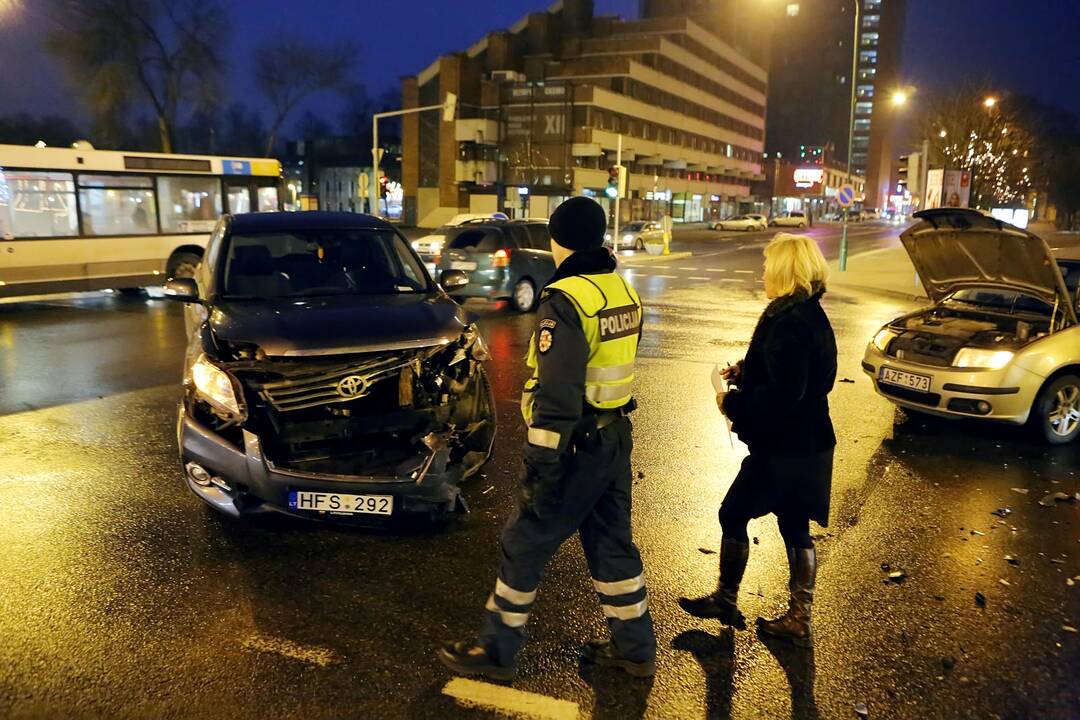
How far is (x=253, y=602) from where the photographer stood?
3.89 meters

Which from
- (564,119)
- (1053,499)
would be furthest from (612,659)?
(564,119)

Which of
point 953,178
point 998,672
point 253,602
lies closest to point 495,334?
point 253,602

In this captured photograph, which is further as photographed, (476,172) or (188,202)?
(476,172)

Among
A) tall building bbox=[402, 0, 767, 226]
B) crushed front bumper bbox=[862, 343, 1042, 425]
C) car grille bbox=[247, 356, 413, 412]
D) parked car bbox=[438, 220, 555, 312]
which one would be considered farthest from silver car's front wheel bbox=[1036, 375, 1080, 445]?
tall building bbox=[402, 0, 767, 226]

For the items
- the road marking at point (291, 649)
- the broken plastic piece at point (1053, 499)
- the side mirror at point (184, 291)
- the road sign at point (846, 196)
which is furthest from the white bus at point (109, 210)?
the road sign at point (846, 196)

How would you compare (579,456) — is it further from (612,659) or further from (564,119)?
(564,119)

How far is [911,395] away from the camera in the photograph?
270 inches

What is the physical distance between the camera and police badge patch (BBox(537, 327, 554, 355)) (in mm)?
2902

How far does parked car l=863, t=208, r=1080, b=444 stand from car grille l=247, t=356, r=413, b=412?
4726 millimetres

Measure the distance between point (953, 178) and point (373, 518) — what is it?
70.0 feet

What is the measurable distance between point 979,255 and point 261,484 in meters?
6.16

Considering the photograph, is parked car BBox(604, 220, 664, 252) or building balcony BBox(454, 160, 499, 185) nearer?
parked car BBox(604, 220, 664, 252)

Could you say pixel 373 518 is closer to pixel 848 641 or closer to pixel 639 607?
pixel 639 607

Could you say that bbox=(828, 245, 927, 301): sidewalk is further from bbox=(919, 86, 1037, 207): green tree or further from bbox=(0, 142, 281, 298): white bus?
bbox=(0, 142, 281, 298): white bus
